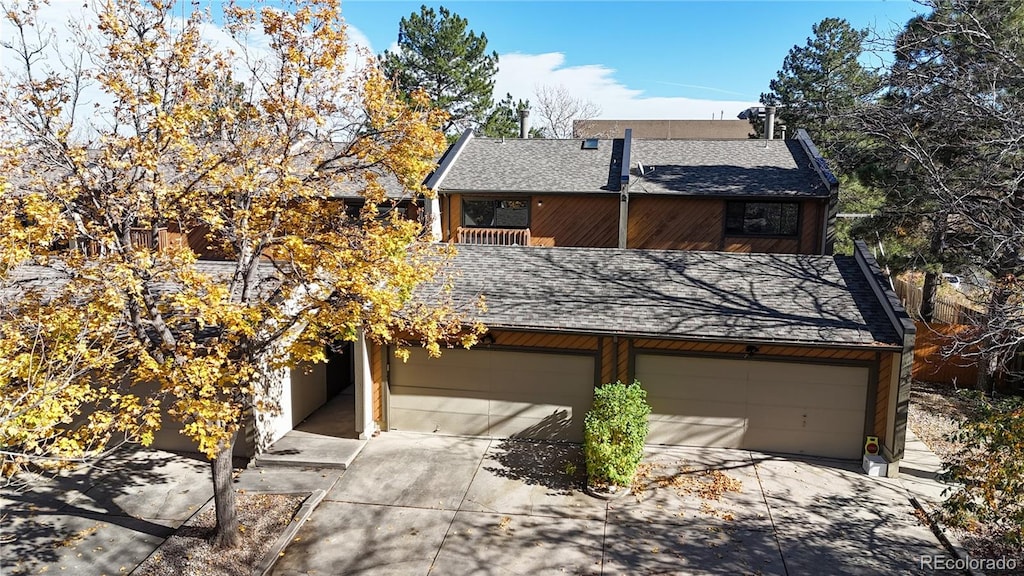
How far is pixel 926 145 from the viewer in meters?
15.9

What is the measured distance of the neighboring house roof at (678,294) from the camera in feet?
38.7

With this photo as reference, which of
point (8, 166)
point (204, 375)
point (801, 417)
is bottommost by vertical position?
point (801, 417)

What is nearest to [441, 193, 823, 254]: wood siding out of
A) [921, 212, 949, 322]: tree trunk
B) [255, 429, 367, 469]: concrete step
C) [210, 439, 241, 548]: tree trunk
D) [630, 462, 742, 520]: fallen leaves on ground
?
[921, 212, 949, 322]: tree trunk

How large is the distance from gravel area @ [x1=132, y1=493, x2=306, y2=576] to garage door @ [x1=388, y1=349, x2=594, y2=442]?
11.3 feet

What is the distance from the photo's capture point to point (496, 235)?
19.8 meters

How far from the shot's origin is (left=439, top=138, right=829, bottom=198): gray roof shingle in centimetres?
1878

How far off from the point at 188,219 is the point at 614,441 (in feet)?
24.9

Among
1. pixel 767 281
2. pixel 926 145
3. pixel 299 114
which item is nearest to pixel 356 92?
pixel 299 114

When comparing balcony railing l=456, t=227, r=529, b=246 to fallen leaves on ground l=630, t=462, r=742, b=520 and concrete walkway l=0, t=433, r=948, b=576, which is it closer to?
concrete walkway l=0, t=433, r=948, b=576

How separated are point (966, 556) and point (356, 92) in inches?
441

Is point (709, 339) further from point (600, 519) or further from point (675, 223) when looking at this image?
point (675, 223)

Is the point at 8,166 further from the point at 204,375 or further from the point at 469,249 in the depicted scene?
the point at 469,249

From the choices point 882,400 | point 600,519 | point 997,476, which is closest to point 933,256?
point 882,400

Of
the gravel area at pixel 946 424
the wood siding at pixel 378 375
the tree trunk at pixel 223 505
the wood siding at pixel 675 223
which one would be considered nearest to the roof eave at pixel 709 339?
the gravel area at pixel 946 424
